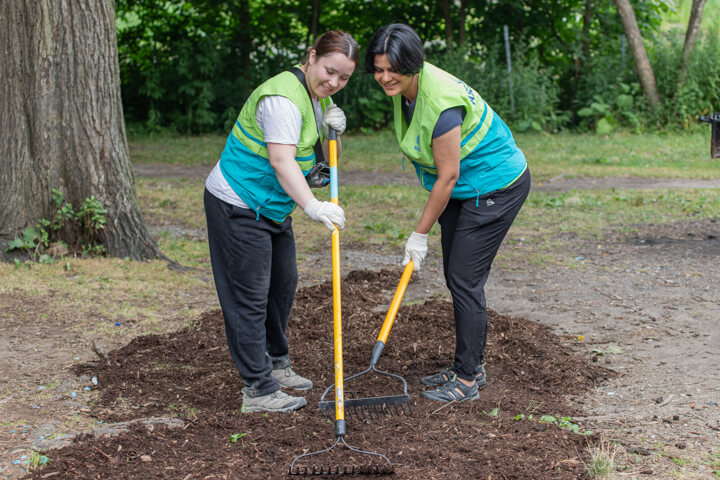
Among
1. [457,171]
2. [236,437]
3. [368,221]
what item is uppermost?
[457,171]

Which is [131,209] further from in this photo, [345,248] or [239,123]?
[239,123]

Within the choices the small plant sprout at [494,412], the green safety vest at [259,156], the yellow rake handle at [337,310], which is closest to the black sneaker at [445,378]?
the small plant sprout at [494,412]

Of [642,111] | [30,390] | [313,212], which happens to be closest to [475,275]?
[313,212]

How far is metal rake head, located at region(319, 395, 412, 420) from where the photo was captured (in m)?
3.30

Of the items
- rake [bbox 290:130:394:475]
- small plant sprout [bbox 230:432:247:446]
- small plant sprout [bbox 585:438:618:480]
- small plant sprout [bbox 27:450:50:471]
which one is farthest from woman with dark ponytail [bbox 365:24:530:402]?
small plant sprout [bbox 27:450:50:471]

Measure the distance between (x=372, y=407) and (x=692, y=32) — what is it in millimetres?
13151

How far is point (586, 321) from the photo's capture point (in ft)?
15.5

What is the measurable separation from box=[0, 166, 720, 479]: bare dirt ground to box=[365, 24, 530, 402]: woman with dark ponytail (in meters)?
0.44

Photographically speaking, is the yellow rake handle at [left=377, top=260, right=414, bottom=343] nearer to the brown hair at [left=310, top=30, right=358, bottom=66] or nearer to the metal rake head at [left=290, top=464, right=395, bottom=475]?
the metal rake head at [left=290, top=464, right=395, bottom=475]

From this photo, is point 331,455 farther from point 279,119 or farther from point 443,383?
point 279,119

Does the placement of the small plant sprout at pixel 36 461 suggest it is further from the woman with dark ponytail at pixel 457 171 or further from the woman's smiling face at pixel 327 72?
the woman's smiling face at pixel 327 72

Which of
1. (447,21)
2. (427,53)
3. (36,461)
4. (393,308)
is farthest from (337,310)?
(447,21)

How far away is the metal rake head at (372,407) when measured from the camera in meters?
3.30

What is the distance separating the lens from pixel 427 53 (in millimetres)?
16562
